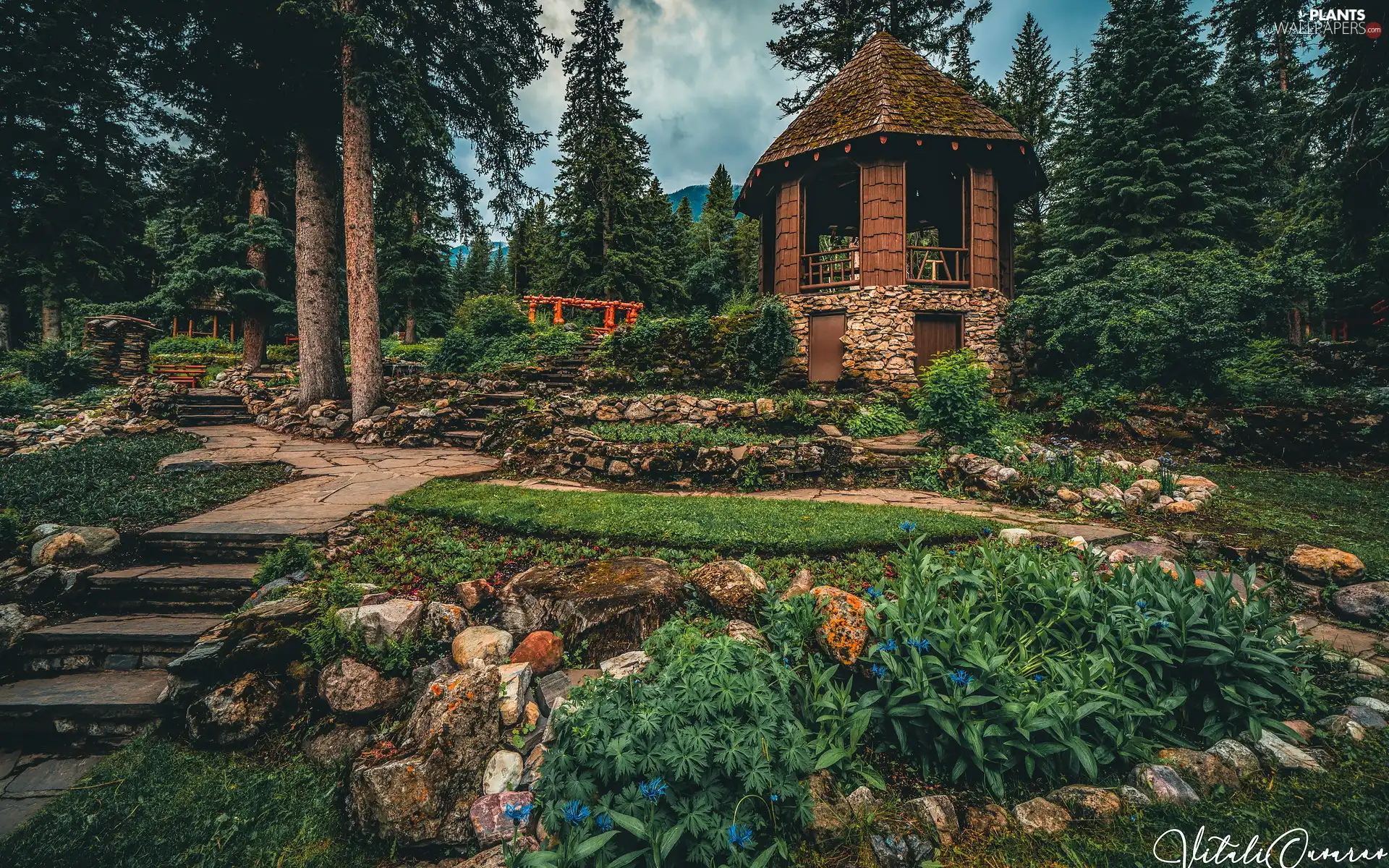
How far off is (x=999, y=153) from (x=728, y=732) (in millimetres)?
15234

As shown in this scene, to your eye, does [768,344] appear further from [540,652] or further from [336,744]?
[336,744]

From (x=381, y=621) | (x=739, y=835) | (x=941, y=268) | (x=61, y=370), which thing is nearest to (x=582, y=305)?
(x=941, y=268)

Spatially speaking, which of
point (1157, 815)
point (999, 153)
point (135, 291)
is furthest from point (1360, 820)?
point (135, 291)

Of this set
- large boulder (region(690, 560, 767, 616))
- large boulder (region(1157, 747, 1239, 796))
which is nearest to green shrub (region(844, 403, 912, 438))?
large boulder (region(690, 560, 767, 616))

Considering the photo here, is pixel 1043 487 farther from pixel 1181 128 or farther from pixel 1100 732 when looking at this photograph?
pixel 1181 128

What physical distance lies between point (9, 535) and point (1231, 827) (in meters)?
7.31

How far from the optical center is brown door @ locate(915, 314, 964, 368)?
39.3 feet

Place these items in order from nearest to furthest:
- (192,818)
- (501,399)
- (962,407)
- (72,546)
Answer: (192,818) → (72,546) → (962,407) → (501,399)

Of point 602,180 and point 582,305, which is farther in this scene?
point 602,180

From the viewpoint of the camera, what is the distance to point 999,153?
485 inches

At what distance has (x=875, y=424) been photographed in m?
8.26

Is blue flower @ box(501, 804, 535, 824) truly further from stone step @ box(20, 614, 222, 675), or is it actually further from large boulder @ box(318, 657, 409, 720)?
stone step @ box(20, 614, 222, 675)

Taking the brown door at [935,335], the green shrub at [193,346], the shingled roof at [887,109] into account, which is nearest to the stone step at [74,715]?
the brown door at [935,335]

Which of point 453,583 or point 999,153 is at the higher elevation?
point 999,153
